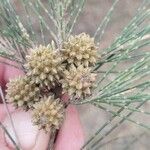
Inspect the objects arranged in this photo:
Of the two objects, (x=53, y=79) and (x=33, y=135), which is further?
(x=33, y=135)

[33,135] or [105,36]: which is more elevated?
[105,36]

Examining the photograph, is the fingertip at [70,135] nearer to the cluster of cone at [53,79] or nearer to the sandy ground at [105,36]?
the cluster of cone at [53,79]

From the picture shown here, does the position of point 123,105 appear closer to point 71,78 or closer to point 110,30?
point 71,78

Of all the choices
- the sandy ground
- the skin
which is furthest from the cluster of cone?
the sandy ground

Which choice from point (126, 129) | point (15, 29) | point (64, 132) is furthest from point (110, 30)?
point (15, 29)

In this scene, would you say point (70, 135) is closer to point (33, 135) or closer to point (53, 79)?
point (33, 135)

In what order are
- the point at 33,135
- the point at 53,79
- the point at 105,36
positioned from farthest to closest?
the point at 105,36 < the point at 33,135 < the point at 53,79

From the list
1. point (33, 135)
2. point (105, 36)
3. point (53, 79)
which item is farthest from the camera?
point (105, 36)

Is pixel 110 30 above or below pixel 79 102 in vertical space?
above

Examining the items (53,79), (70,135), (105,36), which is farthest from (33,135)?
(105,36)
